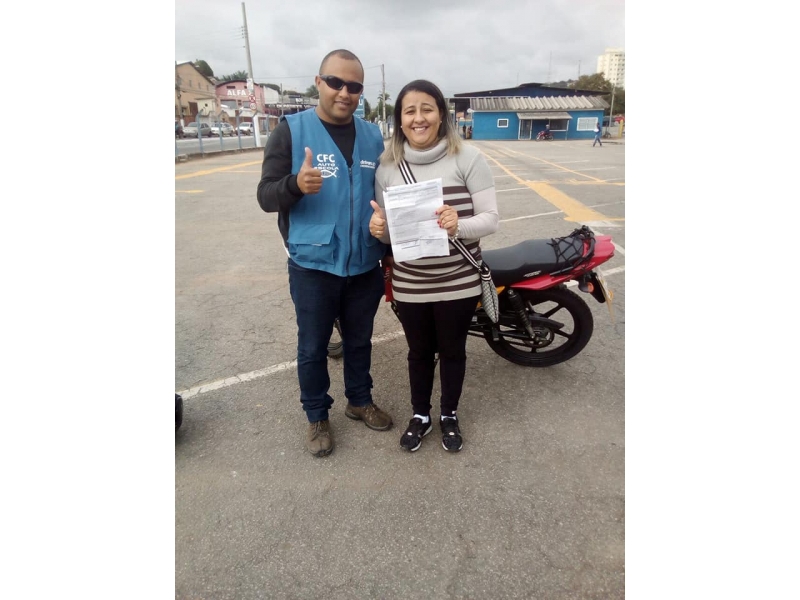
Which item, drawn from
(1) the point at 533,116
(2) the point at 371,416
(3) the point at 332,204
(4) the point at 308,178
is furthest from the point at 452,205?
(1) the point at 533,116

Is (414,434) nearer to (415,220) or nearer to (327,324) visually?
(327,324)

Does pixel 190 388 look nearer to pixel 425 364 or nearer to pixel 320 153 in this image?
pixel 425 364

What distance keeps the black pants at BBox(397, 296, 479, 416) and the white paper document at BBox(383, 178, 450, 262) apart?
337mm

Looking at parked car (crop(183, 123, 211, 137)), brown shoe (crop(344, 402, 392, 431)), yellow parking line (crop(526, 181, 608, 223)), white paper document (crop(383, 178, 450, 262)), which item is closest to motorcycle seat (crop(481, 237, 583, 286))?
white paper document (crop(383, 178, 450, 262))

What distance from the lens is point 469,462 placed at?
2.51m

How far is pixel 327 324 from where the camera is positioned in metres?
2.46

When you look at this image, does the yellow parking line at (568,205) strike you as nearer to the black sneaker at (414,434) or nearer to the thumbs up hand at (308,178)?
the black sneaker at (414,434)

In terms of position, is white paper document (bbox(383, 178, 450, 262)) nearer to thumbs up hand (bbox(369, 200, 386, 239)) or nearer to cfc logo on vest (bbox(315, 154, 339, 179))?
thumbs up hand (bbox(369, 200, 386, 239))

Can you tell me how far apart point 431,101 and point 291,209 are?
82 centimetres

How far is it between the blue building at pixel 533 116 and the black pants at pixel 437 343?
4883 cm

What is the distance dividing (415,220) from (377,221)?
0.19m

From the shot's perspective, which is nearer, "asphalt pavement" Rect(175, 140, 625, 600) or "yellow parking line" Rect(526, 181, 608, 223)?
"asphalt pavement" Rect(175, 140, 625, 600)

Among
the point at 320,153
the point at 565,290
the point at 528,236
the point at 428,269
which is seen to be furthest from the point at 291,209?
the point at 528,236

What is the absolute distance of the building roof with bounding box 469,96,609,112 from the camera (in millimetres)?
47094
